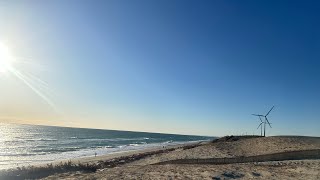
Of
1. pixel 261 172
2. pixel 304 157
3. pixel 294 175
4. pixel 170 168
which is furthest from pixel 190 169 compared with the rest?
pixel 304 157

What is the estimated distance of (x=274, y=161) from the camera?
32.1 m

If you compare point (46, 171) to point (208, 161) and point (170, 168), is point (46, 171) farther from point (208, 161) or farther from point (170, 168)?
point (208, 161)

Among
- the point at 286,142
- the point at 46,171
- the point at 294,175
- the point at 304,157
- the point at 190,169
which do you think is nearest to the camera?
the point at 294,175

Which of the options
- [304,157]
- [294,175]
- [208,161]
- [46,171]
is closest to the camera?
[294,175]

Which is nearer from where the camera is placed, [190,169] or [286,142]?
[190,169]

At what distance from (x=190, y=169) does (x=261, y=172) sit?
4.99 m

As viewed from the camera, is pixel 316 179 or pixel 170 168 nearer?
pixel 316 179

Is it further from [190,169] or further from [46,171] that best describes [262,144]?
[46,171]

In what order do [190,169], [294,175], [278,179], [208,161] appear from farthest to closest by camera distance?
[208,161]
[190,169]
[294,175]
[278,179]

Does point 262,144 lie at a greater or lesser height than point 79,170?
greater

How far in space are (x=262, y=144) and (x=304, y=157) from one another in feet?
63.4

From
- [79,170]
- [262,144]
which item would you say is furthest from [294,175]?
[262,144]

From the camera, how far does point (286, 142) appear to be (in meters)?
52.7

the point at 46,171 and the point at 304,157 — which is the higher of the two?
the point at 304,157
